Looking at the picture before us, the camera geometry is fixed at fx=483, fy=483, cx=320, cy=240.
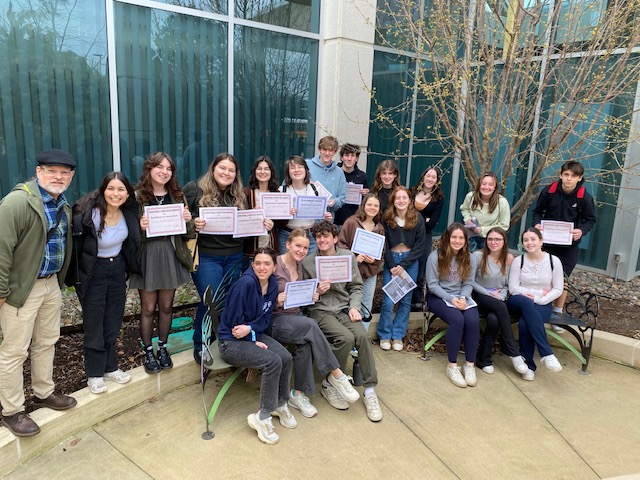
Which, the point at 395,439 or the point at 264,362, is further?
the point at 395,439

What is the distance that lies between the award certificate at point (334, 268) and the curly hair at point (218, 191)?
2.67ft

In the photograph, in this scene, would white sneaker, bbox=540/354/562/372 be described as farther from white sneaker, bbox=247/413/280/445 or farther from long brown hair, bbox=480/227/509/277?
white sneaker, bbox=247/413/280/445

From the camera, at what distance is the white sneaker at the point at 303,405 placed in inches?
146

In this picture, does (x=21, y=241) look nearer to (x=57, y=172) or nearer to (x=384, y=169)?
(x=57, y=172)

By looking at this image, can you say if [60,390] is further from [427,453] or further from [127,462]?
[427,453]

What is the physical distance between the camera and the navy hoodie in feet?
11.5

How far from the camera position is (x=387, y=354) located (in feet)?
15.9

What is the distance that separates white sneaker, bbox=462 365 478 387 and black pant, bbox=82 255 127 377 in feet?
9.75

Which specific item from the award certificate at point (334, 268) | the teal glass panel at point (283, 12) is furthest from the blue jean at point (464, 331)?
the teal glass panel at point (283, 12)

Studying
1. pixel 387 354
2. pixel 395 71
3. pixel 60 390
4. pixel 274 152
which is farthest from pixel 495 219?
pixel 60 390

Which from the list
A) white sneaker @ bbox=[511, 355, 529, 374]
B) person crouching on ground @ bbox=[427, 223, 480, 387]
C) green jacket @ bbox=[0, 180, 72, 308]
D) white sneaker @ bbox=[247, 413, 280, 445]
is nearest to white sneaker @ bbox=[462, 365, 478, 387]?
person crouching on ground @ bbox=[427, 223, 480, 387]

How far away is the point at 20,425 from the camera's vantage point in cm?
297

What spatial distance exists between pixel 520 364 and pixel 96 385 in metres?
3.60

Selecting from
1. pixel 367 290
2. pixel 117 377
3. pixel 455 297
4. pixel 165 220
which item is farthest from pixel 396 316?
pixel 117 377
